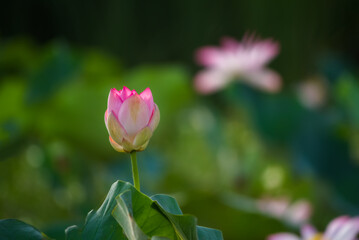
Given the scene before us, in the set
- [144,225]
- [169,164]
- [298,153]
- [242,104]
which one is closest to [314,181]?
[298,153]

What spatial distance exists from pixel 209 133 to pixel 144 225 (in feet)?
2.85

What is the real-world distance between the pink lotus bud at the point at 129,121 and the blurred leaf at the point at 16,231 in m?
0.07

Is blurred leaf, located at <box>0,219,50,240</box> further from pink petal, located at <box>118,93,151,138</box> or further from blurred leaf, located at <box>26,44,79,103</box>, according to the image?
blurred leaf, located at <box>26,44,79,103</box>

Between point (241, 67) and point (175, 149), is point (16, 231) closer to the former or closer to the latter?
point (241, 67)

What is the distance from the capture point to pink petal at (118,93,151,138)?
1.15 feet

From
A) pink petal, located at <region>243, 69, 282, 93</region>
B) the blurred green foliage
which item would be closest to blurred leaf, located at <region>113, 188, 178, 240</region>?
the blurred green foliage

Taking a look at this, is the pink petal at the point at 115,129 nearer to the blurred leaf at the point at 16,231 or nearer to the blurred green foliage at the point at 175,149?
the blurred leaf at the point at 16,231

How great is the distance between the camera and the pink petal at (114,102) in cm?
35

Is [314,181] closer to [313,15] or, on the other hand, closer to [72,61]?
[72,61]

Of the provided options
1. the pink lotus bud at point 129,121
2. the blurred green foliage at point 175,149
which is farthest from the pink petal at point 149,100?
the blurred green foliage at point 175,149

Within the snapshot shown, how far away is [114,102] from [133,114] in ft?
0.04

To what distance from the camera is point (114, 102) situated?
1.17 ft

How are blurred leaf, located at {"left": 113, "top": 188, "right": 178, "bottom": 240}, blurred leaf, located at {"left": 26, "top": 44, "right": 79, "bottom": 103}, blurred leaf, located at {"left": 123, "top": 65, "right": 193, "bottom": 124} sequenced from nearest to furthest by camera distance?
blurred leaf, located at {"left": 113, "top": 188, "right": 178, "bottom": 240}
blurred leaf, located at {"left": 26, "top": 44, "right": 79, "bottom": 103}
blurred leaf, located at {"left": 123, "top": 65, "right": 193, "bottom": 124}

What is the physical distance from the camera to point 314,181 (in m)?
1.08
